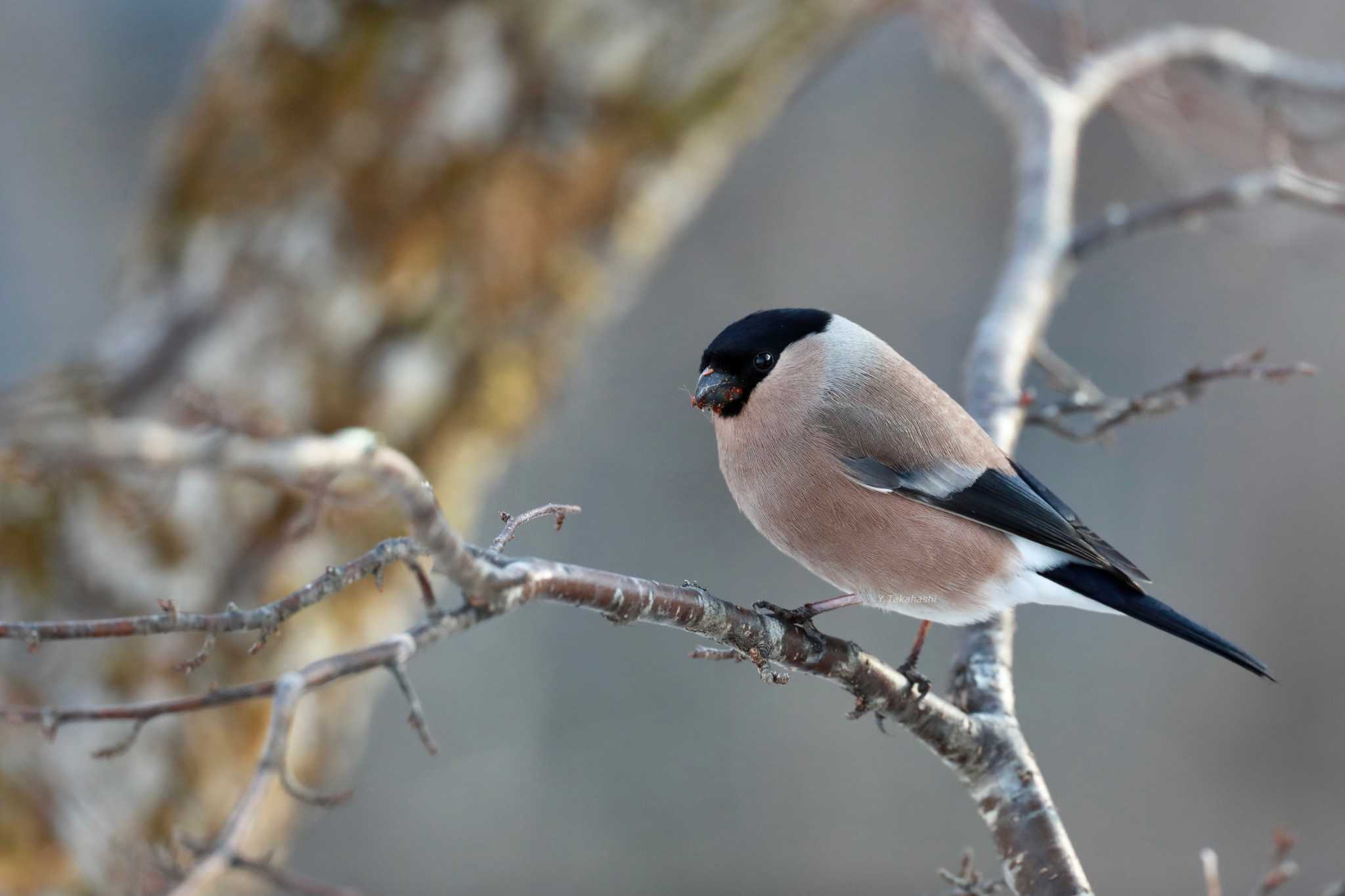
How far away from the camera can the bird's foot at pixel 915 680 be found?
1.69 metres

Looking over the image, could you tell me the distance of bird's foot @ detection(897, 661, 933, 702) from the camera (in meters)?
1.69

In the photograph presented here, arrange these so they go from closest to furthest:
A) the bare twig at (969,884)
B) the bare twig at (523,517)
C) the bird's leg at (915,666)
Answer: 1. the bare twig at (523,517)
2. the bare twig at (969,884)
3. the bird's leg at (915,666)

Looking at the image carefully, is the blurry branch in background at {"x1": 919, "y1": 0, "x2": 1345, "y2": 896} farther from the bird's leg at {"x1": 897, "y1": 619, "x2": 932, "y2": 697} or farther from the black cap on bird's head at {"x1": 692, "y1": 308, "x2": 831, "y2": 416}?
the black cap on bird's head at {"x1": 692, "y1": 308, "x2": 831, "y2": 416}

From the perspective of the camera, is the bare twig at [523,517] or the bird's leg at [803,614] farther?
the bird's leg at [803,614]

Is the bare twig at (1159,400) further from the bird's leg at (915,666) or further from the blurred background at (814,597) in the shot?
the blurred background at (814,597)

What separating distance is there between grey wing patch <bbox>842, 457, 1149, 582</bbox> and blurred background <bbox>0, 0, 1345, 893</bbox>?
3.56 meters

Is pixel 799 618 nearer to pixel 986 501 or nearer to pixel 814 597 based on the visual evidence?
pixel 986 501

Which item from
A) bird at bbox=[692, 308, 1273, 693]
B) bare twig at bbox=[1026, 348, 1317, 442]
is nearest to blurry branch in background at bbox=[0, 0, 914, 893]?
bird at bbox=[692, 308, 1273, 693]

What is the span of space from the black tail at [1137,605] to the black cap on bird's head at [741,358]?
629 millimetres

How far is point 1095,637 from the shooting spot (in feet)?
20.1

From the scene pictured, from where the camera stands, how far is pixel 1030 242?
2.96 metres

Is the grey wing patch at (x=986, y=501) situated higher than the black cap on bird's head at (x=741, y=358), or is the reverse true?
the black cap on bird's head at (x=741, y=358)

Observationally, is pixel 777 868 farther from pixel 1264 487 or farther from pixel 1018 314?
pixel 1018 314

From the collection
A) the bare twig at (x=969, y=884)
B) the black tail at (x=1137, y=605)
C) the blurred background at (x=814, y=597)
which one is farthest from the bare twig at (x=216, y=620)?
the blurred background at (x=814, y=597)
